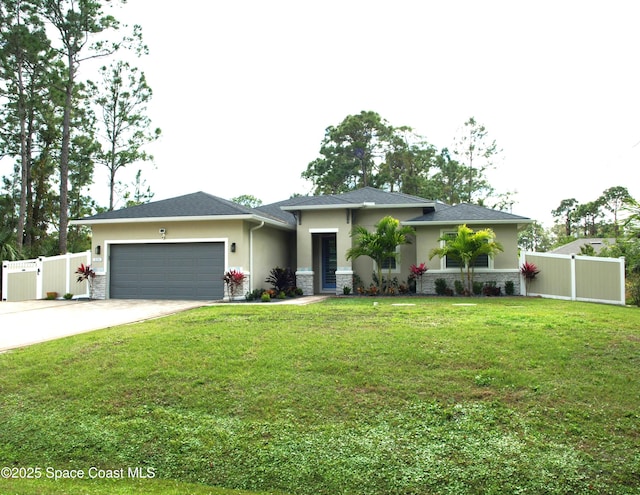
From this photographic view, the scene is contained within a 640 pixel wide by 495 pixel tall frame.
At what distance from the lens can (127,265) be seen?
53.0 feet

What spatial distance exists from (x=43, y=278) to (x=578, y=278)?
61.2 ft

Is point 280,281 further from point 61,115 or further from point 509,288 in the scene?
point 61,115

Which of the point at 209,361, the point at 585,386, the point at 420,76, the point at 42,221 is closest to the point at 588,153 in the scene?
the point at 420,76

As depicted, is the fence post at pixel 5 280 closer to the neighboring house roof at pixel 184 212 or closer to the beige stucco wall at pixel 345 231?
the neighboring house roof at pixel 184 212

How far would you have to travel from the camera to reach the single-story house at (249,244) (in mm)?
15281

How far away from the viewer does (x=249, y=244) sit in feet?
50.4

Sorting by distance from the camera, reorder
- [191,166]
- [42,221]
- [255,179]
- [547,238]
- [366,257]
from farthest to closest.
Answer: [547,238] → [255,179] → [191,166] → [42,221] → [366,257]

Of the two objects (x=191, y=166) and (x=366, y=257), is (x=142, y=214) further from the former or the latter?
(x=191, y=166)

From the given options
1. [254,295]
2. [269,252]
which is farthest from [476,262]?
[254,295]

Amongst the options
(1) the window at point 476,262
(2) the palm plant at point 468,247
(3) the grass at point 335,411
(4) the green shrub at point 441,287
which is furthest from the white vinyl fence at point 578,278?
(3) the grass at point 335,411

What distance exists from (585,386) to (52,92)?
24917mm

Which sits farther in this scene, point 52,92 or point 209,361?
point 52,92

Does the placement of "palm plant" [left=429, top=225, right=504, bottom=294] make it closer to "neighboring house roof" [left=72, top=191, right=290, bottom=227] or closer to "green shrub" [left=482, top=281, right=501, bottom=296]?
"green shrub" [left=482, top=281, right=501, bottom=296]

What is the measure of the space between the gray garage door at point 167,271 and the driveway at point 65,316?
2.81 ft
